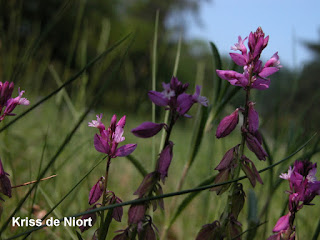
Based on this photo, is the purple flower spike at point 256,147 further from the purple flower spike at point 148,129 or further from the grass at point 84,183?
the grass at point 84,183

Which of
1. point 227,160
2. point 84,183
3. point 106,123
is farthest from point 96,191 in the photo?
point 106,123

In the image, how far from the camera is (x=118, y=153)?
45 cm

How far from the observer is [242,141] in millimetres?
470

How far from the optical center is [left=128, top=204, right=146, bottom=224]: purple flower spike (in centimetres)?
41

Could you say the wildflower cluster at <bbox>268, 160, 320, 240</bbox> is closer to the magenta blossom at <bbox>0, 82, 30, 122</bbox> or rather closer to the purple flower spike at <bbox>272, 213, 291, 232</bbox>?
the purple flower spike at <bbox>272, 213, 291, 232</bbox>

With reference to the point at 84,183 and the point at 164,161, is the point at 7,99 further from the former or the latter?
the point at 84,183

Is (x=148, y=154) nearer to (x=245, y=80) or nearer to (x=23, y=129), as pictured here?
(x=23, y=129)

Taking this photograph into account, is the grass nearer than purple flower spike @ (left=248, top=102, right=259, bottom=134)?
No

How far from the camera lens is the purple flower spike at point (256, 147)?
1.50 ft

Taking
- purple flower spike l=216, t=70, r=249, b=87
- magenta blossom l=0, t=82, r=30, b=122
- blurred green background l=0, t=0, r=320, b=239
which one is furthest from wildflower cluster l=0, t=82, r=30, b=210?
purple flower spike l=216, t=70, r=249, b=87

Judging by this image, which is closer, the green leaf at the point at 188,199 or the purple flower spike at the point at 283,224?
the purple flower spike at the point at 283,224

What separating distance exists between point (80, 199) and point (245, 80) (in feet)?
2.15

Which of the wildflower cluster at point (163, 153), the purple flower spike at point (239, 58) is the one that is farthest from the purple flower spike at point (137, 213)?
the purple flower spike at point (239, 58)

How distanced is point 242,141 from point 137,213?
160mm
